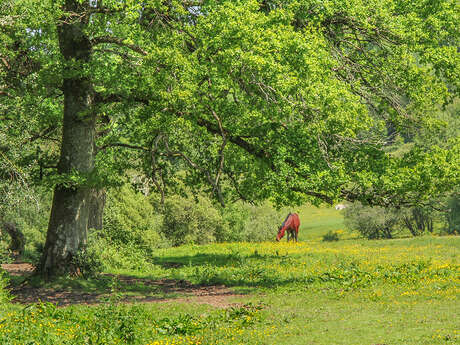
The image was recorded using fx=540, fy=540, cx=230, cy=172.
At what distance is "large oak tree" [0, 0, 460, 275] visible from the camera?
17.0 m

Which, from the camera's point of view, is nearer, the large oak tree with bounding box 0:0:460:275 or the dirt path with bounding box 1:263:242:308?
the large oak tree with bounding box 0:0:460:275

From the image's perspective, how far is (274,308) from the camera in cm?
1555

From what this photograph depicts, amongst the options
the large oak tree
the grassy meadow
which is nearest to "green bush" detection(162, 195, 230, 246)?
the grassy meadow

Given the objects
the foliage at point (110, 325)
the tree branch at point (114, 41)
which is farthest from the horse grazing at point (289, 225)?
the foliage at point (110, 325)

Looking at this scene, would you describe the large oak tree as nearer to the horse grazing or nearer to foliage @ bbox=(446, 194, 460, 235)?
the horse grazing

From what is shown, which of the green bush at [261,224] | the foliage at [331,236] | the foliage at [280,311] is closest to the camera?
the foliage at [280,311]

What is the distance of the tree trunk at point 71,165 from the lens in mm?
19859

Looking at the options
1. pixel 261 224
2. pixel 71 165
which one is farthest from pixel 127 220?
pixel 261 224

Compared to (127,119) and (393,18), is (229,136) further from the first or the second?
(393,18)

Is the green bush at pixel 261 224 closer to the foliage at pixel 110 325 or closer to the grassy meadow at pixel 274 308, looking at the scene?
the grassy meadow at pixel 274 308

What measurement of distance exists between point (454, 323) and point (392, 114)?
436 inches

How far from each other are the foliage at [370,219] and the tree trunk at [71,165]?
46812mm

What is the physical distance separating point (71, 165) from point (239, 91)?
7072 mm

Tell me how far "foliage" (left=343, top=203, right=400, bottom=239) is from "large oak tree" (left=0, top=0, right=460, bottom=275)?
141 ft
